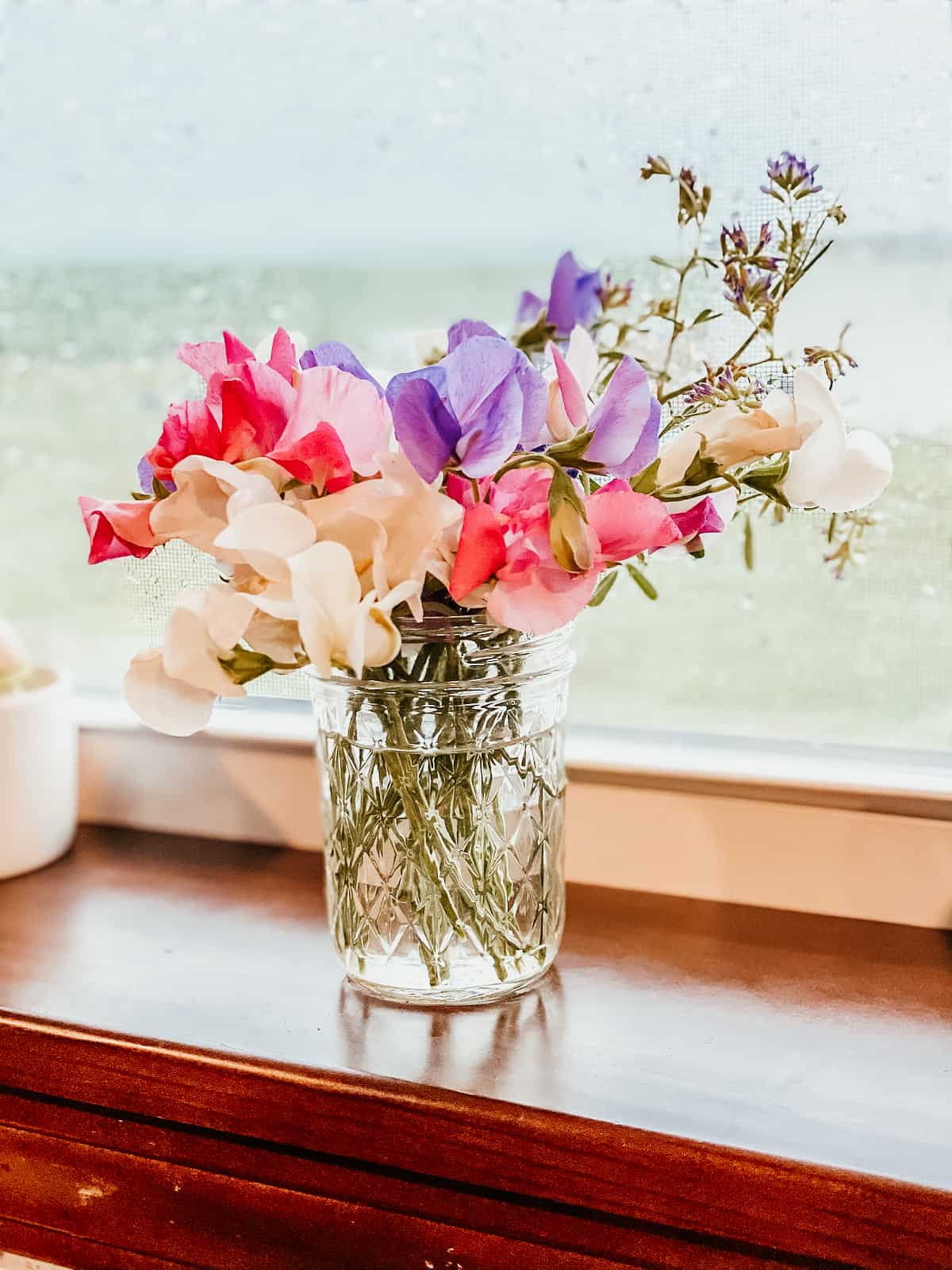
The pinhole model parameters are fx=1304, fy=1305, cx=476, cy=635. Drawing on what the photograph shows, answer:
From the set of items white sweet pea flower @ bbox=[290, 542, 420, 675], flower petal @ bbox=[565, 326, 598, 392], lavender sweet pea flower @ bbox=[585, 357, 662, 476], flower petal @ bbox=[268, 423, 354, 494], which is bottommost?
white sweet pea flower @ bbox=[290, 542, 420, 675]

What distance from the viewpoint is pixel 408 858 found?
2.31 ft

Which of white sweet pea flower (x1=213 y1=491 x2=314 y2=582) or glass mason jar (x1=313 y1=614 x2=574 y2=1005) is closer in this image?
white sweet pea flower (x1=213 y1=491 x2=314 y2=582)

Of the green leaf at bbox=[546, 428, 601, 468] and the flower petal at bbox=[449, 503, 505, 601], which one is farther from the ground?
the green leaf at bbox=[546, 428, 601, 468]

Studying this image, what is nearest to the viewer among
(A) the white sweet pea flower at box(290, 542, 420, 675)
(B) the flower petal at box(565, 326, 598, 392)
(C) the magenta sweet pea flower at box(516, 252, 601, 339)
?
(A) the white sweet pea flower at box(290, 542, 420, 675)

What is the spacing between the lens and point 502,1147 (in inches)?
25.0

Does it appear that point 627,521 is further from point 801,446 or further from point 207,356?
point 207,356

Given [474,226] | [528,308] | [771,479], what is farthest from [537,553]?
[474,226]

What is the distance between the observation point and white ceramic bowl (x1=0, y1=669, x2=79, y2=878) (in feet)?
3.08

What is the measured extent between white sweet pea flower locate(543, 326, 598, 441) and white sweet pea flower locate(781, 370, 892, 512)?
4.1 inches

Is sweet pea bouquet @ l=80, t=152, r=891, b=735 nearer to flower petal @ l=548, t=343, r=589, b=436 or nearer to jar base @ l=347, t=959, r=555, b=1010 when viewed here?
flower petal @ l=548, t=343, r=589, b=436

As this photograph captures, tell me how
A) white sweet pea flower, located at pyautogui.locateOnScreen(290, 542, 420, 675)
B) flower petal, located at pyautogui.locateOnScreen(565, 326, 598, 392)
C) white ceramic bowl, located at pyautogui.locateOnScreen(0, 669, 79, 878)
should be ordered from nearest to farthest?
1. white sweet pea flower, located at pyautogui.locateOnScreen(290, 542, 420, 675)
2. flower petal, located at pyautogui.locateOnScreen(565, 326, 598, 392)
3. white ceramic bowl, located at pyautogui.locateOnScreen(0, 669, 79, 878)

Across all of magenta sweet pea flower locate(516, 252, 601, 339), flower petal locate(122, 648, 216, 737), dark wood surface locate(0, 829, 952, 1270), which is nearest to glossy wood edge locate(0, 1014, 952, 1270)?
dark wood surface locate(0, 829, 952, 1270)

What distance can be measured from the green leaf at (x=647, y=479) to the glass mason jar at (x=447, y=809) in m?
0.11

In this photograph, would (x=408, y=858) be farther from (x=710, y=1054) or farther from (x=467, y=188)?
(x=467, y=188)
